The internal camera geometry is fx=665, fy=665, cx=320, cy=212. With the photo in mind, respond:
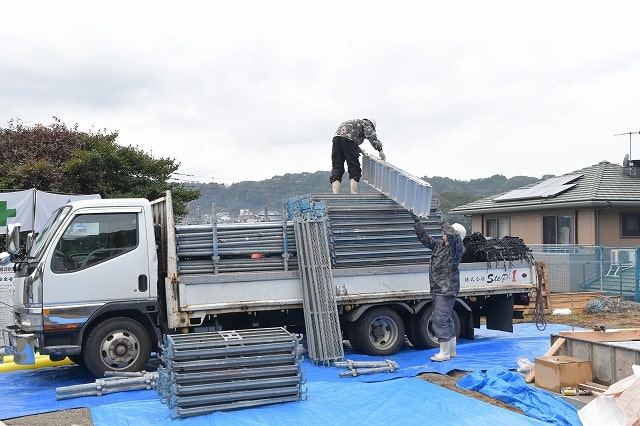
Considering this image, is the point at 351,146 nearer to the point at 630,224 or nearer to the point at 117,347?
the point at 117,347

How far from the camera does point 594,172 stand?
26172 mm

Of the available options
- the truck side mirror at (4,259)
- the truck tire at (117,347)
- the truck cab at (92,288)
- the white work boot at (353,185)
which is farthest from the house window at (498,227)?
the truck tire at (117,347)

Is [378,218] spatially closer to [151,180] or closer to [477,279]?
[477,279]

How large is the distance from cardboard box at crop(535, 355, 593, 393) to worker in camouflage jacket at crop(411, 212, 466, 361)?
2.03m

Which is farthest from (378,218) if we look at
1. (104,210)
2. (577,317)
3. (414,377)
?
(577,317)

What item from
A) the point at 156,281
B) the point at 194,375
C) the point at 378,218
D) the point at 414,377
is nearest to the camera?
the point at 194,375

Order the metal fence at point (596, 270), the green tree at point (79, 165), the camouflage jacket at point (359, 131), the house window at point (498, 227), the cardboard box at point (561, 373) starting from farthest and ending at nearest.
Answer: the house window at point (498, 227), the metal fence at point (596, 270), the green tree at point (79, 165), the camouflage jacket at point (359, 131), the cardboard box at point (561, 373)

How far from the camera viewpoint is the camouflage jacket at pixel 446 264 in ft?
32.7

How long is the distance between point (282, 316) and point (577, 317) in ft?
30.0

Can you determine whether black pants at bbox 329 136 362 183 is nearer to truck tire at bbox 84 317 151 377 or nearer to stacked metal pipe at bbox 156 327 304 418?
truck tire at bbox 84 317 151 377

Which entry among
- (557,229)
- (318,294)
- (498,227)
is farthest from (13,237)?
(498,227)

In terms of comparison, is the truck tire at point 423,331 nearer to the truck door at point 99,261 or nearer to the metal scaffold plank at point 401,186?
the metal scaffold plank at point 401,186

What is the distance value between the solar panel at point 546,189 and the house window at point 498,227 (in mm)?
911

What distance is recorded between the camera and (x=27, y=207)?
1333 centimetres
